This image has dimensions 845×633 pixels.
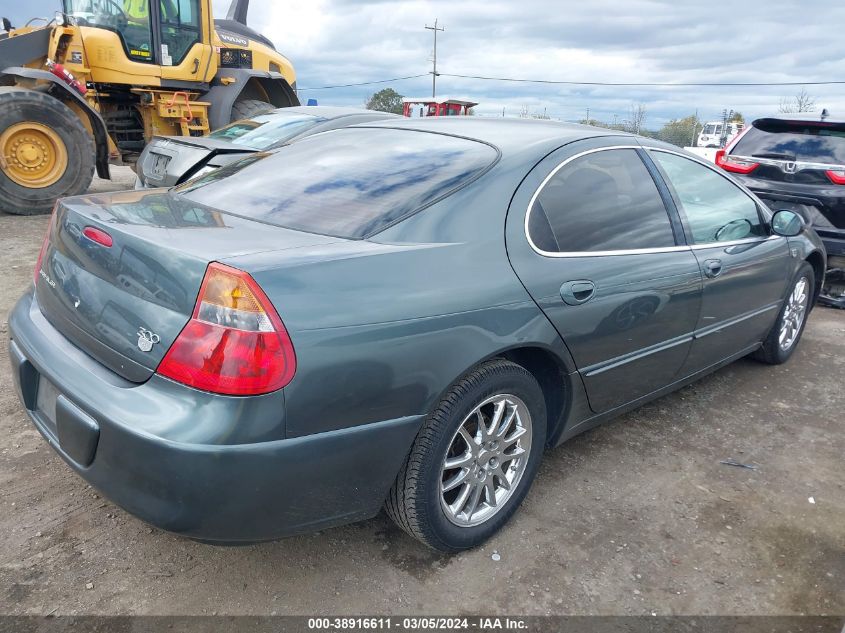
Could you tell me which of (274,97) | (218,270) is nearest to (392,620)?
(218,270)

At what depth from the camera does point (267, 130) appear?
6.94 metres

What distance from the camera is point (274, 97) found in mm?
11148

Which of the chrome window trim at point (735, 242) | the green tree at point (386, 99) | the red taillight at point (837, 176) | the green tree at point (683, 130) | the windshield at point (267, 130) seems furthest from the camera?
the green tree at point (386, 99)

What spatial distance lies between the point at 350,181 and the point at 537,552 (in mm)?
1570

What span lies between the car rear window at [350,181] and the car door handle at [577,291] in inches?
21.1

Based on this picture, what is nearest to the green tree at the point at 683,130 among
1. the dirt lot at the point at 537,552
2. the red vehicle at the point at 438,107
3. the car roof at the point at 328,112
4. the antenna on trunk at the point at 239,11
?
the red vehicle at the point at 438,107

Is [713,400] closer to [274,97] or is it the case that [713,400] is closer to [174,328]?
[174,328]

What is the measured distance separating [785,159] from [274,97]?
821 cm

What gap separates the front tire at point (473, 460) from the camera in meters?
2.13

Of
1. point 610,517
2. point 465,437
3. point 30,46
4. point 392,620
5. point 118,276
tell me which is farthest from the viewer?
point 30,46

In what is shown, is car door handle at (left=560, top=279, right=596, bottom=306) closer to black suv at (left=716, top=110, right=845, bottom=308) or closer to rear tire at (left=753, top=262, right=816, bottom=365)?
rear tire at (left=753, top=262, right=816, bottom=365)

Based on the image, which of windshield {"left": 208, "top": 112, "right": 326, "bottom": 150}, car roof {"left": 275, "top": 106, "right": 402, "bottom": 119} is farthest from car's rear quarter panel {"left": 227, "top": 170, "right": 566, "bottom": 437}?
car roof {"left": 275, "top": 106, "right": 402, "bottom": 119}

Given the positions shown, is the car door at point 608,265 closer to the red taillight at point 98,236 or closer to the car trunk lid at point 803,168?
the red taillight at point 98,236

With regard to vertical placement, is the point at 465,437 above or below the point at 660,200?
below
